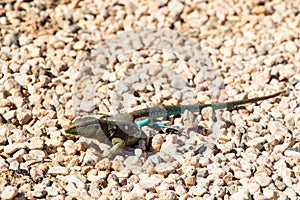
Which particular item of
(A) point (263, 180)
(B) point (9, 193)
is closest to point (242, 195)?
(A) point (263, 180)

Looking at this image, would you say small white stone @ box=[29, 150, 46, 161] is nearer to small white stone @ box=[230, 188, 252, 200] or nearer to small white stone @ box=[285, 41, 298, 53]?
small white stone @ box=[230, 188, 252, 200]

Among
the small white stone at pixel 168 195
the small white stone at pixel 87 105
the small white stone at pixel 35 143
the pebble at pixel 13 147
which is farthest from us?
the small white stone at pixel 87 105

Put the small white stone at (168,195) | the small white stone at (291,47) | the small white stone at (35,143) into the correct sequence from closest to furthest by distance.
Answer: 1. the small white stone at (168,195)
2. the small white stone at (35,143)
3. the small white stone at (291,47)

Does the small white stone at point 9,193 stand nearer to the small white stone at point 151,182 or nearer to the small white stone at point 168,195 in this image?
the small white stone at point 151,182

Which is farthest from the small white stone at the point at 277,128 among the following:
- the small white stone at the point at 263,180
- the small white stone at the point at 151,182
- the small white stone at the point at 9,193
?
the small white stone at the point at 9,193

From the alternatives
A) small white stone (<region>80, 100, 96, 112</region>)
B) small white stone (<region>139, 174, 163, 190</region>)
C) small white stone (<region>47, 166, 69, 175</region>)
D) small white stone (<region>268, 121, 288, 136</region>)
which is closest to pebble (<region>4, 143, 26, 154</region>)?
small white stone (<region>47, 166, 69, 175</region>)

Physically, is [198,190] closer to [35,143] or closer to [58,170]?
[58,170]
